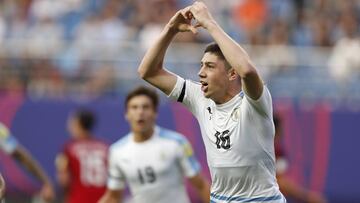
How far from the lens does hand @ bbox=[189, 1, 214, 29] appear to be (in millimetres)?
7875

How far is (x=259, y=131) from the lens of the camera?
8.16 m

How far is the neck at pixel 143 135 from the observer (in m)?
11.3

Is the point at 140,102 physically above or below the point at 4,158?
above

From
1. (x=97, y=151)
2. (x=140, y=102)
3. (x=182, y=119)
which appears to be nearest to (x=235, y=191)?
(x=140, y=102)

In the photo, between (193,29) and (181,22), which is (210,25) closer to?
(193,29)

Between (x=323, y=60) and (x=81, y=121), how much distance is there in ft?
18.6

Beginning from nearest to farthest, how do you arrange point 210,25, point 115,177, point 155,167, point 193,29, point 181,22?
point 210,25
point 193,29
point 181,22
point 155,167
point 115,177

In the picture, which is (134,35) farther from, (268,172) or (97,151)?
(268,172)

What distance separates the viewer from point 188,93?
8742 millimetres

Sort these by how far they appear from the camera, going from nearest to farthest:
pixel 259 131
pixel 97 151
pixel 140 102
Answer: pixel 259 131, pixel 140 102, pixel 97 151

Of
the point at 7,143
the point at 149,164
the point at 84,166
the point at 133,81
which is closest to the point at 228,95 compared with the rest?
the point at 149,164

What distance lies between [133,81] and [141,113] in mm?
7100

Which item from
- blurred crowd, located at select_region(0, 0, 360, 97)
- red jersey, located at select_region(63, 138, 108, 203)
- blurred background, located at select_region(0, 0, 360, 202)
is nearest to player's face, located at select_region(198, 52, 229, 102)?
red jersey, located at select_region(63, 138, 108, 203)

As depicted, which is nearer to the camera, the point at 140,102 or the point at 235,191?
the point at 235,191
